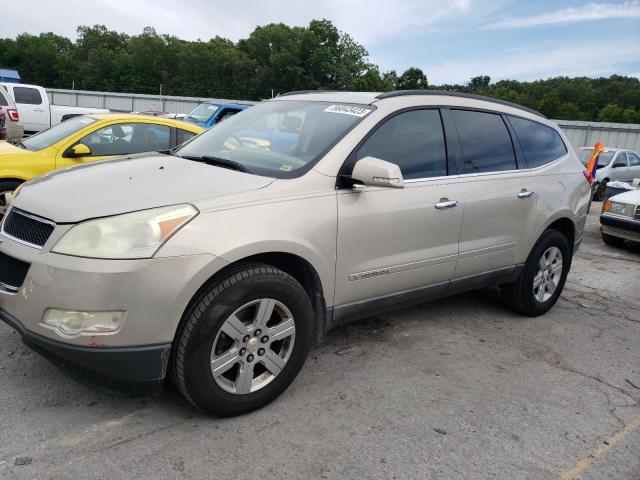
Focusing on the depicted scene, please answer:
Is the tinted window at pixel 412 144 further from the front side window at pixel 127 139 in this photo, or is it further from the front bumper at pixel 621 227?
the front bumper at pixel 621 227

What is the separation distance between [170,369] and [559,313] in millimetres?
3761

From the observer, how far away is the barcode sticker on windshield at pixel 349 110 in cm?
340

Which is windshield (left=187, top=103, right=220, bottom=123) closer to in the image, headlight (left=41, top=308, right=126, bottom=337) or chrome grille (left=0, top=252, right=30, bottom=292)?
chrome grille (left=0, top=252, right=30, bottom=292)

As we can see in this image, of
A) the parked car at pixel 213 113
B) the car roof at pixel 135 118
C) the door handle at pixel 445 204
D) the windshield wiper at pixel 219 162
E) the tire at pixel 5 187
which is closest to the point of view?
the windshield wiper at pixel 219 162

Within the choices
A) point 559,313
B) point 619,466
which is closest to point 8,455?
point 619,466

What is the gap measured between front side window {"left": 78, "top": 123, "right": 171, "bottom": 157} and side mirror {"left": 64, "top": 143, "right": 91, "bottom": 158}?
0.40 ft

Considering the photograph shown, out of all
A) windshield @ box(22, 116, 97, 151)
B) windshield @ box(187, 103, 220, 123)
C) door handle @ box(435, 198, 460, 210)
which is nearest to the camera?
door handle @ box(435, 198, 460, 210)

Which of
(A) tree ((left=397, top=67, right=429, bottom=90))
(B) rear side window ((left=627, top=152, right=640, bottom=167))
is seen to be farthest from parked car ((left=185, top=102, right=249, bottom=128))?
(A) tree ((left=397, top=67, right=429, bottom=90))

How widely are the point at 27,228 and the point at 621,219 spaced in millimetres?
8218

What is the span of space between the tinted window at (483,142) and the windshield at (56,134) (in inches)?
178

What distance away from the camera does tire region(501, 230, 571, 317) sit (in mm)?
4553

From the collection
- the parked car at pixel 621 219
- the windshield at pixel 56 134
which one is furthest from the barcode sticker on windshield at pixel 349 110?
the parked car at pixel 621 219

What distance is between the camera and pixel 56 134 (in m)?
6.40

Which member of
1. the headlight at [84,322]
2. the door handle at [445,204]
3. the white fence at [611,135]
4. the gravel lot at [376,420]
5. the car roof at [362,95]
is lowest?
the gravel lot at [376,420]
